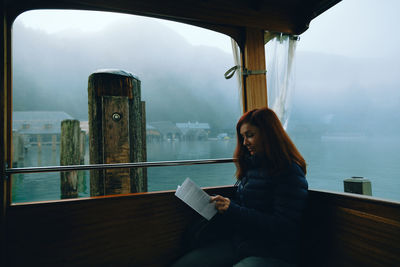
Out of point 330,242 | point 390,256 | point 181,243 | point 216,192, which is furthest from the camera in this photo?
point 216,192

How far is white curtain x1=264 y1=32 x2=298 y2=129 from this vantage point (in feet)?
8.60

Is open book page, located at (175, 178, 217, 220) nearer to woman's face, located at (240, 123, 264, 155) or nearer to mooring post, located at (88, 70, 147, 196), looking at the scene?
→ woman's face, located at (240, 123, 264, 155)

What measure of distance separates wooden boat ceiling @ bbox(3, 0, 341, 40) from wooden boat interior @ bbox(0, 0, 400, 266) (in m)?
0.01

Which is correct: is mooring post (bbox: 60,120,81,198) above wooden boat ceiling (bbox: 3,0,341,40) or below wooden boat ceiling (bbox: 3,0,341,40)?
below

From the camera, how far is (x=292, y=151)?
4.29ft

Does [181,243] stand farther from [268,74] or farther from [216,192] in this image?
[268,74]

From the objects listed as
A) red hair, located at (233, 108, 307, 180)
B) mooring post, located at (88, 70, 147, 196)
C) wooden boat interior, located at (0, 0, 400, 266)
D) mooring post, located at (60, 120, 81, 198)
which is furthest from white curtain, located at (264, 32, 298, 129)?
mooring post, located at (60, 120, 81, 198)

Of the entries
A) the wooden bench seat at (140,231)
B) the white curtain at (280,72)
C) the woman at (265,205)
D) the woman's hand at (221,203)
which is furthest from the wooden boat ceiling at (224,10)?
the woman's hand at (221,203)

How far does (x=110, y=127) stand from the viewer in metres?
2.11

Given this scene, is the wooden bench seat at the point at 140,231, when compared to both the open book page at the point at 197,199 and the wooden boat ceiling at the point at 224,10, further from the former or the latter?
the wooden boat ceiling at the point at 224,10

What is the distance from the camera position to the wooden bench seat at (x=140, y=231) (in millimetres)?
1298

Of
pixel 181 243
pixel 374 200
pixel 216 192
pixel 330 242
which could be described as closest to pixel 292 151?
pixel 374 200

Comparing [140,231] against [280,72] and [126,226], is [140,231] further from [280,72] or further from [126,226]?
[280,72]

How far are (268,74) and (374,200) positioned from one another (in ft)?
5.81
